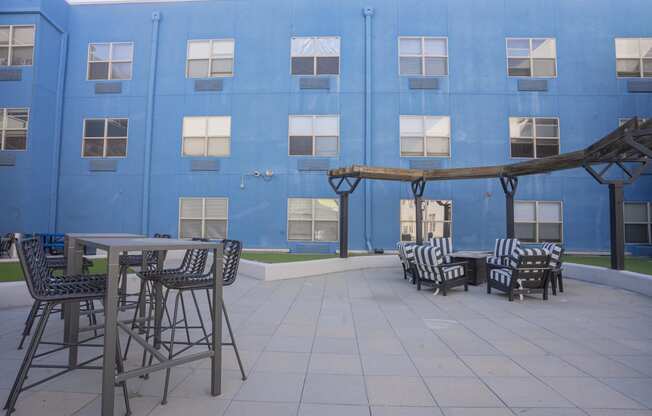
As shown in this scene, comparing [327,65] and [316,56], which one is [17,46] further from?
[327,65]

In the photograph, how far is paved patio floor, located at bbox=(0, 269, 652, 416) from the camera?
2857mm

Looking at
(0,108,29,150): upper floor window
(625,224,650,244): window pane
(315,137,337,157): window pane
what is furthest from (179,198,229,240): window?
(625,224,650,244): window pane

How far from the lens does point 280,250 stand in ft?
47.4

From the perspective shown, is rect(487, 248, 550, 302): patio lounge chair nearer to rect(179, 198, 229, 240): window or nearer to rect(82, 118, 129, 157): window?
rect(179, 198, 229, 240): window

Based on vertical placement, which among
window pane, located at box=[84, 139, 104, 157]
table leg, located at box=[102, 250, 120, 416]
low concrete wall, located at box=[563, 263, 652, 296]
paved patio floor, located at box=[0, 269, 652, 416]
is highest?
window pane, located at box=[84, 139, 104, 157]

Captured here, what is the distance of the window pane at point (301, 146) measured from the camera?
14.8 metres

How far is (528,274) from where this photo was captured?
7230 mm

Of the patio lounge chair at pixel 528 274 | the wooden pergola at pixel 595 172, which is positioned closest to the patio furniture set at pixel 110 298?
the patio lounge chair at pixel 528 274

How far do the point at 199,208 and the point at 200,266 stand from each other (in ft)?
36.2

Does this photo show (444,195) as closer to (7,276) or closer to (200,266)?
(200,266)

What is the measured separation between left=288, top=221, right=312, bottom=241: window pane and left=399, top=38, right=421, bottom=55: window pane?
27.1ft

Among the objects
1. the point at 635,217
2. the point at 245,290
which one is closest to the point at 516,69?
the point at 635,217

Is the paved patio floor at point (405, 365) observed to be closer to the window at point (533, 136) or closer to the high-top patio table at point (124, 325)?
the high-top patio table at point (124, 325)

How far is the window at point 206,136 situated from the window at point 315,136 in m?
2.79
